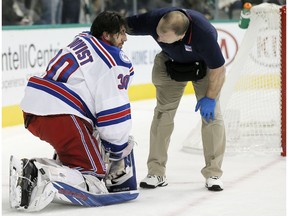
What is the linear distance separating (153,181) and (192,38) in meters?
0.79

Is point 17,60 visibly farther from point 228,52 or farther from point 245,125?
point 228,52

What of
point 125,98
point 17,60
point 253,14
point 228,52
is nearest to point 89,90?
point 125,98

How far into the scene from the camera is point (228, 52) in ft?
31.7

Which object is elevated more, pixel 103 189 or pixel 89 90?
pixel 89 90

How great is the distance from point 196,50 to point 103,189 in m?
0.81

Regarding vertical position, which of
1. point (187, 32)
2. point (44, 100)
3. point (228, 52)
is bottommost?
point (228, 52)

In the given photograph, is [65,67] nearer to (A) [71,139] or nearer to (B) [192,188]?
(A) [71,139]

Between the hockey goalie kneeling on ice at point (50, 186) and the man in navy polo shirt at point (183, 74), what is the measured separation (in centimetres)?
56

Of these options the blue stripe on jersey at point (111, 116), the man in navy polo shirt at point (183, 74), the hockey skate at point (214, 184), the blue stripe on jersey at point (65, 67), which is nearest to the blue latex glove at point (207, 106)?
the man in navy polo shirt at point (183, 74)

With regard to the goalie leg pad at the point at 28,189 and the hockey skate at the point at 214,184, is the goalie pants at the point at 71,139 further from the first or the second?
the hockey skate at the point at 214,184

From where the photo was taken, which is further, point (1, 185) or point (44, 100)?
point (1, 185)

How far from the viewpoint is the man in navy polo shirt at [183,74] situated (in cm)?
394

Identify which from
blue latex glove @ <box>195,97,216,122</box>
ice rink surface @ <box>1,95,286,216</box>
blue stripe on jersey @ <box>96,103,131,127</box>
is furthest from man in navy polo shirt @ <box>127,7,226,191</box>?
blue stripe on jersey @ <box>96,103,131,127</box>

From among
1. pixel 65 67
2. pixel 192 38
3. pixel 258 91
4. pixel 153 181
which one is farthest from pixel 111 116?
pixel 258 91
